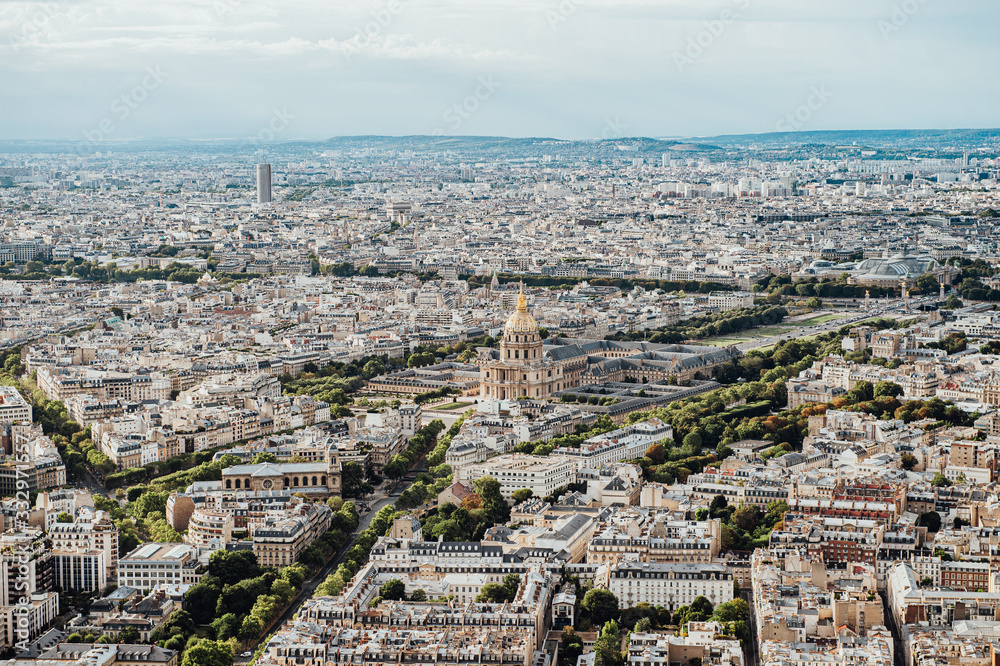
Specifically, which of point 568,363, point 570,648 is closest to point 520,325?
point 568,363

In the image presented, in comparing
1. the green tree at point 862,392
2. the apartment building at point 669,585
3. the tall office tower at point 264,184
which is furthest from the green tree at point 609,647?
the tall office tower at point 264,184

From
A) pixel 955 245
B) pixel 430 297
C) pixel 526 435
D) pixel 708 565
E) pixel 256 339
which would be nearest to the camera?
pixel 708 565

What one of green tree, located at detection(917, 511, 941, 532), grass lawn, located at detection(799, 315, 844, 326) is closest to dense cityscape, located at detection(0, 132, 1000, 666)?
green tree, located at detection(917, 511, 941, 532)

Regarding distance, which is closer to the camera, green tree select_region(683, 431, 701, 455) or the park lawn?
green tree select_region(683, 431, 701, 455)

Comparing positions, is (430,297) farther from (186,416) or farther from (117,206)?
(117,206)

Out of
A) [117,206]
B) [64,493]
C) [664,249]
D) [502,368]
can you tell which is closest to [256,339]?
[502,368]

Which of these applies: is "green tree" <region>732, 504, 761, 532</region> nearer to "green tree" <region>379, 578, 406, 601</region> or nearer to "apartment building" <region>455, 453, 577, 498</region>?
"apartment building" <region>455, 453, 577, 498</region>

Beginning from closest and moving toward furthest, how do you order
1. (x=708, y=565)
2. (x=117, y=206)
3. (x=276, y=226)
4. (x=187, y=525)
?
(x=708, y=565)
(x=187, y=525)
(x=276, y=226)
(x=117, y=206)

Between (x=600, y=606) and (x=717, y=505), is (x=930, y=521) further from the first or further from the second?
(x=600, y=606)
